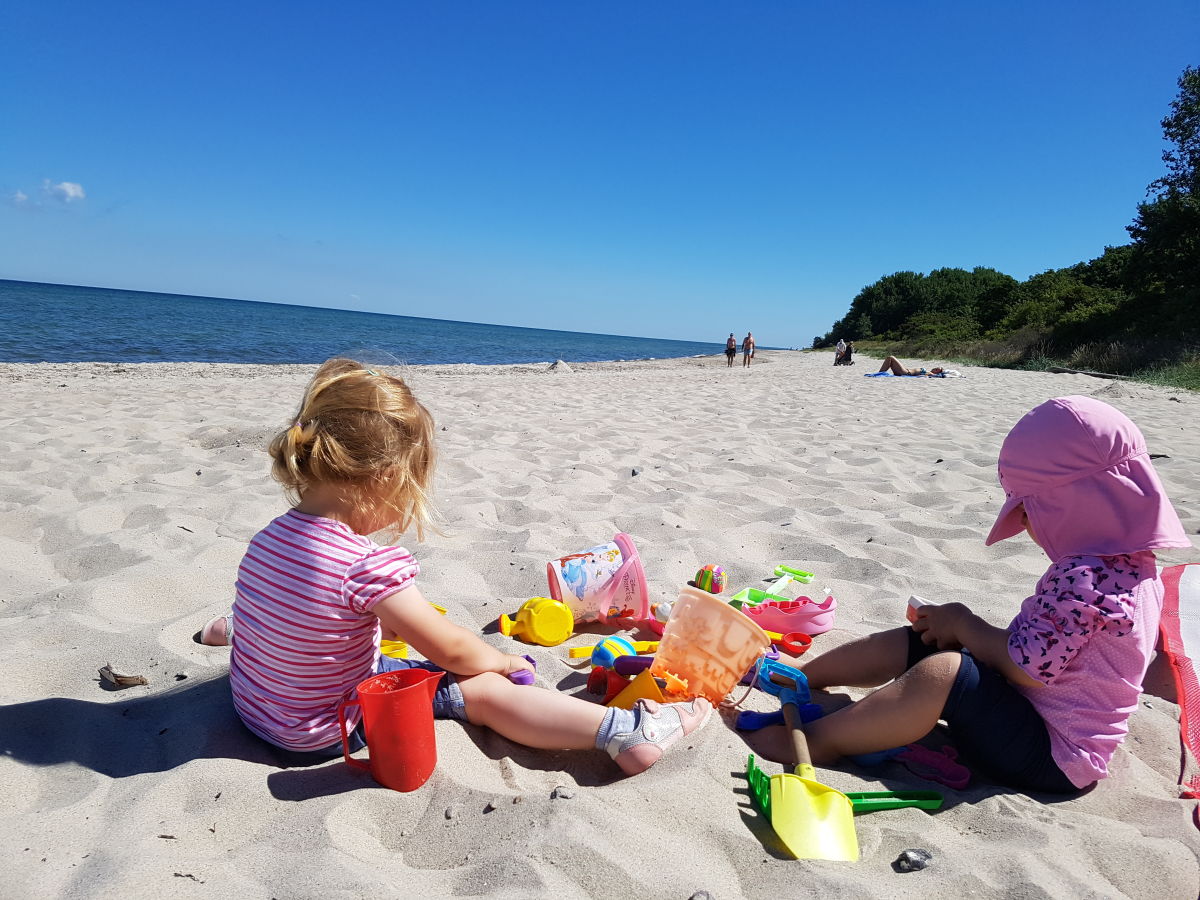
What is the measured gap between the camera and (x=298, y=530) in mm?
1624

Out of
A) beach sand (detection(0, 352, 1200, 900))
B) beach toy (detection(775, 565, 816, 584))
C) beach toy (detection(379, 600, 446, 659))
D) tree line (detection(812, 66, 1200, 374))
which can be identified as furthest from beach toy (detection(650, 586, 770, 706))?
tree line (detection(812, 66, 1200, 374))

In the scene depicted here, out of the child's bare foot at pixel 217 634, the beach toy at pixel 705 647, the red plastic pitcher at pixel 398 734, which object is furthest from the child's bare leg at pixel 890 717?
the child's bare foot at pixel 217 634

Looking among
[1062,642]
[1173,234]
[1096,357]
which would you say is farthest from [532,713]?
[1173,234]

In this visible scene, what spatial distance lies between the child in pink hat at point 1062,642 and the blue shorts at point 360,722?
93cm

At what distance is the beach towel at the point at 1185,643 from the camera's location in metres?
1.74

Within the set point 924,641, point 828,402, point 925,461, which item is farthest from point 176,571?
point 828,402

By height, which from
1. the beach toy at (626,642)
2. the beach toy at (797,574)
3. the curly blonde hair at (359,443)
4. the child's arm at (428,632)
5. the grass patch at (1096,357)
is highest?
the grass patch at (1096,357)

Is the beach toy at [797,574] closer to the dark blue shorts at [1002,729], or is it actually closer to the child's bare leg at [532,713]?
the dark blue shorts at [1002,729]

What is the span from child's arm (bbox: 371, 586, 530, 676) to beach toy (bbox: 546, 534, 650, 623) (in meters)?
0.75

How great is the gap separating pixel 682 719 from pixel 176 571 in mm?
1950

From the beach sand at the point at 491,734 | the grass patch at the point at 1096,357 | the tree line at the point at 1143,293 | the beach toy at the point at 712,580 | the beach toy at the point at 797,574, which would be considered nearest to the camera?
the beach sand at the point at 491,734

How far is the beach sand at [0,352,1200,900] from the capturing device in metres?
1.31

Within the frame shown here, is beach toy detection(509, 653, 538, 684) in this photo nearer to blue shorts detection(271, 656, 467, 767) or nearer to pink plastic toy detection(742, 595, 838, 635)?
blue shorts detection(271, 656, 467, 767)

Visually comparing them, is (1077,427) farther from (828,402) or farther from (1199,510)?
(828,402)
